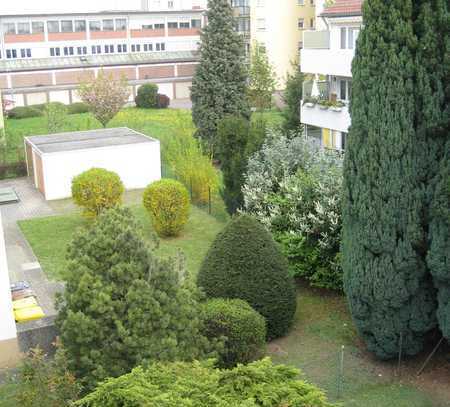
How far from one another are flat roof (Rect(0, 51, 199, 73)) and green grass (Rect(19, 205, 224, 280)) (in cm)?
3638

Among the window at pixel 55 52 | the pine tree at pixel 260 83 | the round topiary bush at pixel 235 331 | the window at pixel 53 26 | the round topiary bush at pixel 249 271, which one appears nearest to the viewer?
the round topiary bush at pixel 235 331

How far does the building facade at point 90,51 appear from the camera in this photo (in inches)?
2285

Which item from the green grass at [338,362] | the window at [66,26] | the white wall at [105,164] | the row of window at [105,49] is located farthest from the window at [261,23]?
the green grass at [338,362]

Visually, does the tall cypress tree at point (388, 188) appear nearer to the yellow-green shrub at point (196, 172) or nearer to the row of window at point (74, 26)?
the yellow-green shrub at point (196, 172)

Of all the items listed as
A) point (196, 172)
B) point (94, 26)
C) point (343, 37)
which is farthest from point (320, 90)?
point (94, 26)

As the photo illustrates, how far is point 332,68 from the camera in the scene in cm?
2609

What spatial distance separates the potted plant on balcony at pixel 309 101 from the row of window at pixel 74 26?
129 ft

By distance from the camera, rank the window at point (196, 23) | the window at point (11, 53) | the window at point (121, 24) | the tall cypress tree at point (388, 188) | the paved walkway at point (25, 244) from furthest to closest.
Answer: the window at point (196, 23) < the window at point (121, 24) < the window at point (11, 53) < the paved walkway at point (25, 244) < the tall cypress tree at point (388, 188)

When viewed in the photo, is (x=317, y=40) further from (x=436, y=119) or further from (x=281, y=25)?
(x=281, y=25)

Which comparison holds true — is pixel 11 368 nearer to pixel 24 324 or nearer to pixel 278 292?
pixel 24 324

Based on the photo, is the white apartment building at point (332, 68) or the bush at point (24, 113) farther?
the bush at point (24, 113)

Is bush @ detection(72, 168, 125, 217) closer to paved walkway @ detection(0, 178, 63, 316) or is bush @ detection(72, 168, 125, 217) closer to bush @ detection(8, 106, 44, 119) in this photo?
paved walkway @ detection(0, 178, 63, 316)

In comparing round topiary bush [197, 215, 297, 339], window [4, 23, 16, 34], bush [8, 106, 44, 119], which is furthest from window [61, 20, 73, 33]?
round topiary bush [197, 215, 297, 339]

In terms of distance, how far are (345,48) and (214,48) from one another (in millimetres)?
7923
